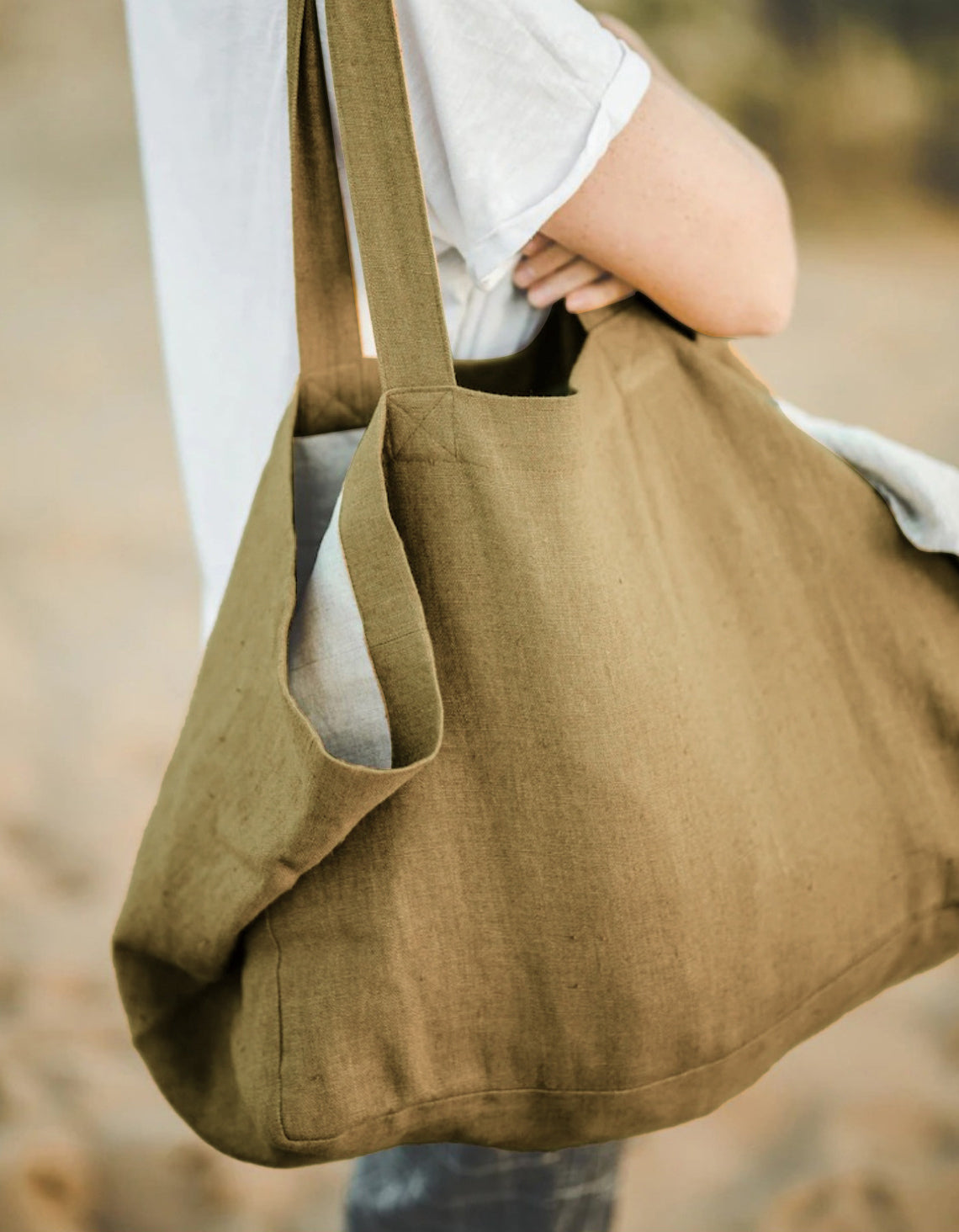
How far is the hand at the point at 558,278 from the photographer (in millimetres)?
661

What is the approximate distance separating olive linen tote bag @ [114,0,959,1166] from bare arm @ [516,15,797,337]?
0.14ft

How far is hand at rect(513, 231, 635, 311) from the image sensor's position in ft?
2.17

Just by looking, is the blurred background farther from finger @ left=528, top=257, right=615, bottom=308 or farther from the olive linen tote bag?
finger @ left=528, top=257, right=615, bottom=308

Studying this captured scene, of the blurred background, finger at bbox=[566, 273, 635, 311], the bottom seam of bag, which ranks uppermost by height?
finger at bbox=[566, 273, 635, 311]

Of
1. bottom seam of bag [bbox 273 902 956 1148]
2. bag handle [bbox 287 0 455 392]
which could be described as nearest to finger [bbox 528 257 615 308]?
bag handle [bbox 287 0 455 392]

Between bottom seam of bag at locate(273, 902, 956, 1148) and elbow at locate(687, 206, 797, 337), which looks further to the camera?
elbow at locate(687, 206, 797, 337)

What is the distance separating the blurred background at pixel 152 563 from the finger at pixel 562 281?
1.10m

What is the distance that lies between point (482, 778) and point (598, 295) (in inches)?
11.7

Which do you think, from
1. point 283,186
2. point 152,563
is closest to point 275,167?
point 283,186

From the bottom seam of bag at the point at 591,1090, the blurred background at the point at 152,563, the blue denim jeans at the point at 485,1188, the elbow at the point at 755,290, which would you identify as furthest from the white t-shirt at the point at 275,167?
the blurred background at the point at 152,563

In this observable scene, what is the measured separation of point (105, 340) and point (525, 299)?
10.1ft

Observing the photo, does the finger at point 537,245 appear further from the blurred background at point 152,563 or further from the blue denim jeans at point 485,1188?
the blurred background at point 152,563

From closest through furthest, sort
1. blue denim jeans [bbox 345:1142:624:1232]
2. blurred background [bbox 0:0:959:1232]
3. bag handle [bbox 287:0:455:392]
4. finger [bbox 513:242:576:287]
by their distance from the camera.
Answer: bag handle [bbox 287:0:455:392] < finger [bbox 513:242:576:287] < blue denim jeans [bbox 345:1142:624:1232] < blurred background [bbox 0:0:959:1232]

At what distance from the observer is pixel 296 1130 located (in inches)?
22.5
